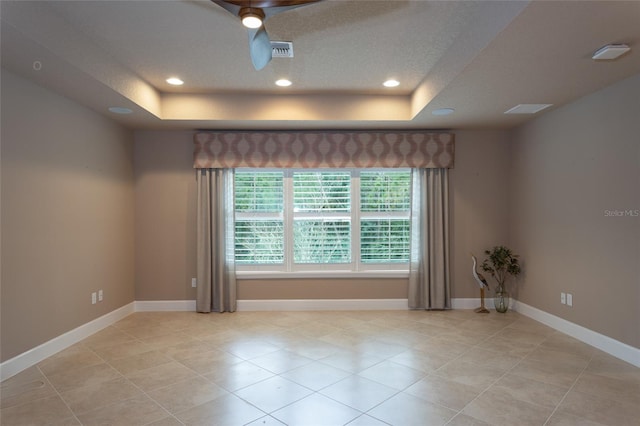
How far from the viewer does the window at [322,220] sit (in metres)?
5.11

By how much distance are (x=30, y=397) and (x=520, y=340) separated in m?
4.36

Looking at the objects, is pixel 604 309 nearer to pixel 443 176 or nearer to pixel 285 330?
pixel 443 176

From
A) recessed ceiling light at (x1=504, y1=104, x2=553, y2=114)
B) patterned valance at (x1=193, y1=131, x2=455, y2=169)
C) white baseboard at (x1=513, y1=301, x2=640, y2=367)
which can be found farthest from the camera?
patterned valance at (x1=193, y1=131, x2=455, y2=169)

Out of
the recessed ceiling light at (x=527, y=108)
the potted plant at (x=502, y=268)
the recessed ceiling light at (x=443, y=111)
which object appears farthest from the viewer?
the potted plant at (x=502, y=268)

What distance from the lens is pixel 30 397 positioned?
104 inches

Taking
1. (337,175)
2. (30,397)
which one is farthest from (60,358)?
(337,175)

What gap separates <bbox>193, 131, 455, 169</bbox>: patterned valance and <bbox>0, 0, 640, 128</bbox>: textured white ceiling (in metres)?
0.36

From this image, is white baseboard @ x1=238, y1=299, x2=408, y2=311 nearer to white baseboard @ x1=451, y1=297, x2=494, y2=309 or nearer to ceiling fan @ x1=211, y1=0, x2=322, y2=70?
white baseboard @ x1=451, y1=297, x2=494, y2=309

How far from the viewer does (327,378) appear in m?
2.93

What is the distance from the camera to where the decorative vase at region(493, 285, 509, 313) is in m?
4.81

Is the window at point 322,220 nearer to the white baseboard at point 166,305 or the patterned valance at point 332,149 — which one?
the patterned valance at point 332,149

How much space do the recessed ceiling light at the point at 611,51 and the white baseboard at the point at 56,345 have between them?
5130 mm

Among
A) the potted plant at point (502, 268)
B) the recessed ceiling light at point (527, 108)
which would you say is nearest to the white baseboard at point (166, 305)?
the potted plant at point (502, 268)

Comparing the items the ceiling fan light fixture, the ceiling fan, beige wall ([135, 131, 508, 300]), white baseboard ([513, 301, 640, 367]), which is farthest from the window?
the ceiling fan light fixture
